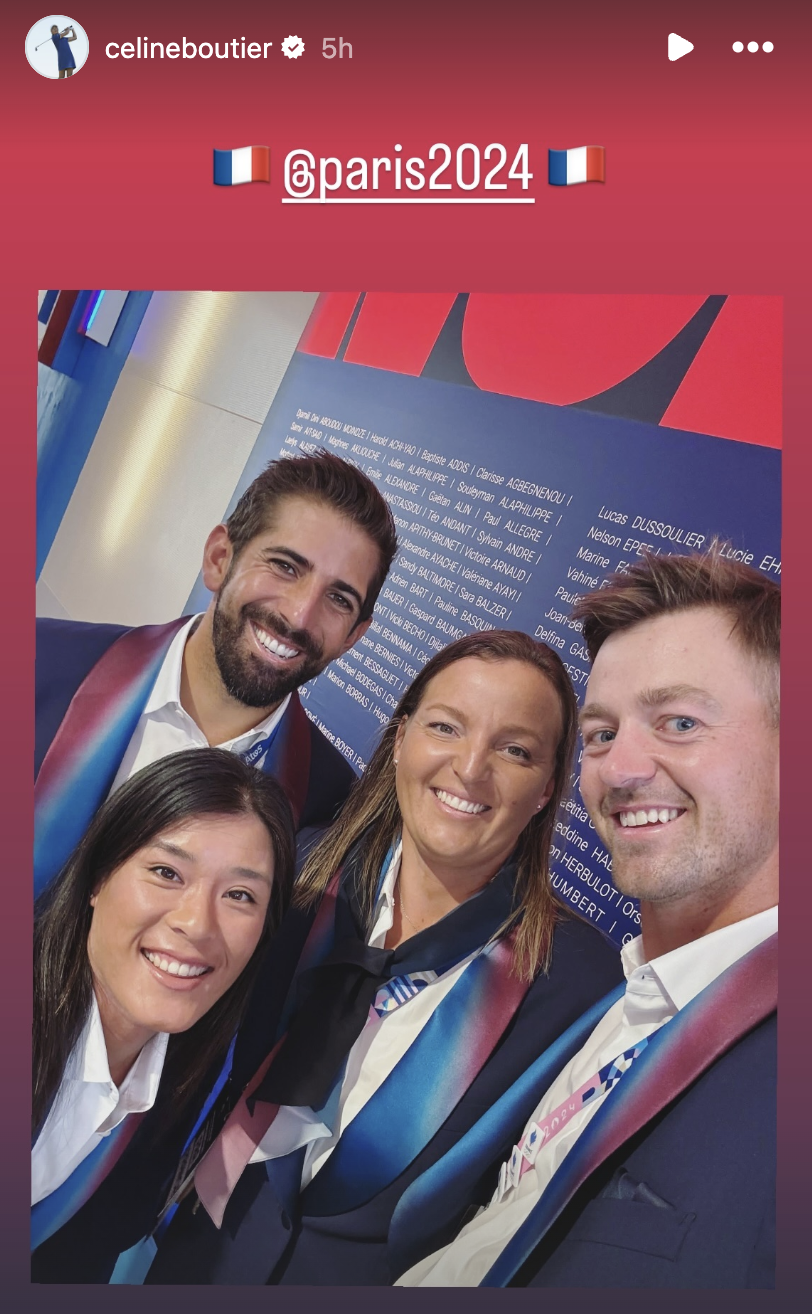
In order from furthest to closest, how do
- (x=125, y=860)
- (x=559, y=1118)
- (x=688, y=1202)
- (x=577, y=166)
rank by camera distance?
(x=577, y=166)
(x=125, y=860)
(x=559, y=1118)
(x=688, y=1202)

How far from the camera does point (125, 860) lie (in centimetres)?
276

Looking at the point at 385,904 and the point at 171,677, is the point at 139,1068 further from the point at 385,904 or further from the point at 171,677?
the point at 171,677

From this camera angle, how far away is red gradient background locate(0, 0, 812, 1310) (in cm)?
294

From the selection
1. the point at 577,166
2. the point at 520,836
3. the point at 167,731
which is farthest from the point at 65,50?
the point at 520,836

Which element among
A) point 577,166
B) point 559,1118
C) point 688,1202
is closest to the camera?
point 688,1202

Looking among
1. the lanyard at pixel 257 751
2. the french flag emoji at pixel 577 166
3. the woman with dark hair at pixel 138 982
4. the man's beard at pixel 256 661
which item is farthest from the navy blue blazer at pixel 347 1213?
the french flag emoji at pixel 577 166

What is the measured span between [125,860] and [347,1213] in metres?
0.86

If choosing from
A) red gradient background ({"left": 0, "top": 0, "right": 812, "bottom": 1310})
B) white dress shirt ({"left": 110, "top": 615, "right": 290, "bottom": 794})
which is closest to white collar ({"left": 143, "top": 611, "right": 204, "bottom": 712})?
white dress shirt ({"left": 110, "top": 615, "right": 290, "bottom": 794})

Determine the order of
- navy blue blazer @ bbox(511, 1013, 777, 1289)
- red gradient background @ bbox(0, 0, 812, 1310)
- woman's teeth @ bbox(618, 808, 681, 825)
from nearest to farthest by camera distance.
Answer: navy blue blazer @ bbox(511, 1013, 777, 1289) → woman's teeth @ bbox(618, 808, 681, 825) → red gradient background @ bbox(0, 0, 812, 1310)

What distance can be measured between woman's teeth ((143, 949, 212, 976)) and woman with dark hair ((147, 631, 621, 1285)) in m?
0.17

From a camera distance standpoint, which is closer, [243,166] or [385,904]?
[385,904]

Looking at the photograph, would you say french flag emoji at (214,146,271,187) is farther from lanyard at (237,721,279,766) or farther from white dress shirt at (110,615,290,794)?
lanyard at (237,721,279,766)

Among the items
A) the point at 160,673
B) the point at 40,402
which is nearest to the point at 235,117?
the point at 40,402

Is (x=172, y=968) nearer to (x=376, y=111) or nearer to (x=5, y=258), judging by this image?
Result: (x=5, y=258)
